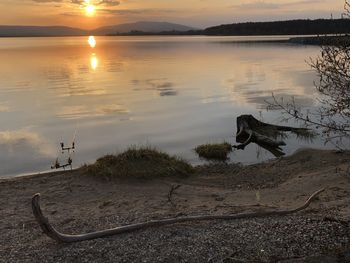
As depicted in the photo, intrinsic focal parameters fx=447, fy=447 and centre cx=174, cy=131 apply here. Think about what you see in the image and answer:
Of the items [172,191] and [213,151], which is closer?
[172,191]

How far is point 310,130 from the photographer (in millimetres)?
23047

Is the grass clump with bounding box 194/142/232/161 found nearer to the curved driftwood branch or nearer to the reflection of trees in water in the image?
the curved driftwood branch

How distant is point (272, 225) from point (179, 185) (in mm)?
5830

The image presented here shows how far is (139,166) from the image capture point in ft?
49.7

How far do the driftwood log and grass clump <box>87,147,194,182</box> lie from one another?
578 cm

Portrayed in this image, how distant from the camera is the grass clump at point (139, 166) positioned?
14618 mm

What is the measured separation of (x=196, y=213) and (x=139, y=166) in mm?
5194

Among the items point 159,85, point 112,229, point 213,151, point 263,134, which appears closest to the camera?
point 112,229

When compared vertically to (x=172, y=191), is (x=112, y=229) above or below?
above

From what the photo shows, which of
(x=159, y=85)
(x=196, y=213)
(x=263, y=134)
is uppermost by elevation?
(x=159, y=85)

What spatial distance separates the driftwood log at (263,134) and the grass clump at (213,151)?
128cm

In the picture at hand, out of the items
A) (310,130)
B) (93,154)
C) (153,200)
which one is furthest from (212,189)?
(310,130)

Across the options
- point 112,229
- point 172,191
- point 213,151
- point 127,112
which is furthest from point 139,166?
point 127,112

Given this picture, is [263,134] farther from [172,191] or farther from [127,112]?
[172,191]
